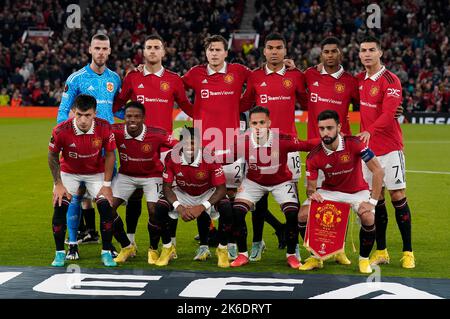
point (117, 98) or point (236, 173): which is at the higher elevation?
point (117, 98)

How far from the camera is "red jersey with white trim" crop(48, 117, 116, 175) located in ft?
28.6

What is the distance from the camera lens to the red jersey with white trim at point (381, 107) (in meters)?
8.84

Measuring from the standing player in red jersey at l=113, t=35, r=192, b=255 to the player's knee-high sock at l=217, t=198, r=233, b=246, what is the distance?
3.34 ft

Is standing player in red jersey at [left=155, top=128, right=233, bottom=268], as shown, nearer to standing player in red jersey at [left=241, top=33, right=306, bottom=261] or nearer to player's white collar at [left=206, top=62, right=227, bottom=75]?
standing player in red jersey at [left=241, top=33, right=306, bottom=261]

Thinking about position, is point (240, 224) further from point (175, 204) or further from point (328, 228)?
point (328, 228)

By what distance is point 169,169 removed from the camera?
29.1ft

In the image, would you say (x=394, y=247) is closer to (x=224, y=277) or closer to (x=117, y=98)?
(x=224, y=277)

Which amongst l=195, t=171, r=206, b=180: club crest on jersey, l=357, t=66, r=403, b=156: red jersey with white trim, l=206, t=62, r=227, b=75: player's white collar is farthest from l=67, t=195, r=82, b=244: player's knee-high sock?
l=357, t=66, r=403, b=156: red jersey with white trim

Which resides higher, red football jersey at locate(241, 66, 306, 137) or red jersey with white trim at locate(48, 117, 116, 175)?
red football jersey at locate(241, 66, 306, 137)

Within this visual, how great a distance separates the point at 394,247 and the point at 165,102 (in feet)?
10.3

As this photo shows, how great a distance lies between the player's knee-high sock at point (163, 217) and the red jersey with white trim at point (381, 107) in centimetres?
227

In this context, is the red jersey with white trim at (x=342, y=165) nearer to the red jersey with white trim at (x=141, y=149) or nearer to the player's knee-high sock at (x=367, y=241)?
the player's knee-high sock at (x=367, y=241)

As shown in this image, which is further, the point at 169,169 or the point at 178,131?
the point at 178,131
